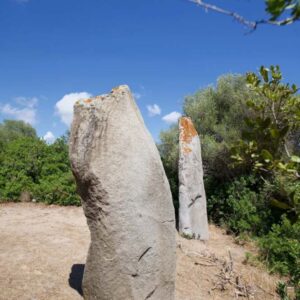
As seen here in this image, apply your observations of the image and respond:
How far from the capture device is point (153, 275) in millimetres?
3928

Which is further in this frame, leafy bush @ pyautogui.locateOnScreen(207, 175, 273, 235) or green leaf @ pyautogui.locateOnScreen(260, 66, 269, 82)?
leafy bush @ pyautogui.locateOnScreen(207, 175, 273, 235)

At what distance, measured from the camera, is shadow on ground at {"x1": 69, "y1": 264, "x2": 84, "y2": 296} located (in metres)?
4.61

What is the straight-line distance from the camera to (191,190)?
29.6 ft

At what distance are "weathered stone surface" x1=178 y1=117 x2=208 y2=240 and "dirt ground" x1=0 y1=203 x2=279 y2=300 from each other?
591mm

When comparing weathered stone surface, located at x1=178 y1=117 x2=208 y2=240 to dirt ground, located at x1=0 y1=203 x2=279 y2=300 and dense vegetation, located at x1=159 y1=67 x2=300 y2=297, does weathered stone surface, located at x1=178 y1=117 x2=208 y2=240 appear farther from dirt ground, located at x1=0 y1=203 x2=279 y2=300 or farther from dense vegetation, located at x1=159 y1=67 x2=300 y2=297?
dense vegetation, located at x1=159 y1=67 x2=300 y2=297

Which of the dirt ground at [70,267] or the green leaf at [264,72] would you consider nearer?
the green leaf at [264,72]

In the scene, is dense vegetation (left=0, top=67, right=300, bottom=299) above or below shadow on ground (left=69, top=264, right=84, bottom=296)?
above

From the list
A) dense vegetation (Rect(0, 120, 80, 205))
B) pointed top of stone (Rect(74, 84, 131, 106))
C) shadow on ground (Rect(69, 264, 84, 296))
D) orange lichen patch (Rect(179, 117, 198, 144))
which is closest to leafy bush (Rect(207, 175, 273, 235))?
orange lichen patch (Rect(179, 117, 198, 144))

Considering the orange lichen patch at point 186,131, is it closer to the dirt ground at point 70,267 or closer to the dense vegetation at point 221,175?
the dense vegetation at point 221,175

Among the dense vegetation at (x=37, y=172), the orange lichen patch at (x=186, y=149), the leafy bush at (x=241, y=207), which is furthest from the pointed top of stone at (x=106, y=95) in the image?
the dense vegetation at (x=37, y=172)

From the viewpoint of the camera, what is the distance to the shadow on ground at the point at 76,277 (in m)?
4.61

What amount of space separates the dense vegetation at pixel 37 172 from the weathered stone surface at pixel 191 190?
3973 millimetres

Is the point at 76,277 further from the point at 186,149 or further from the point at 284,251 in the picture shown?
the point at 186,149

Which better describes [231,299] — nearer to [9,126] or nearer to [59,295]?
[59,295]
